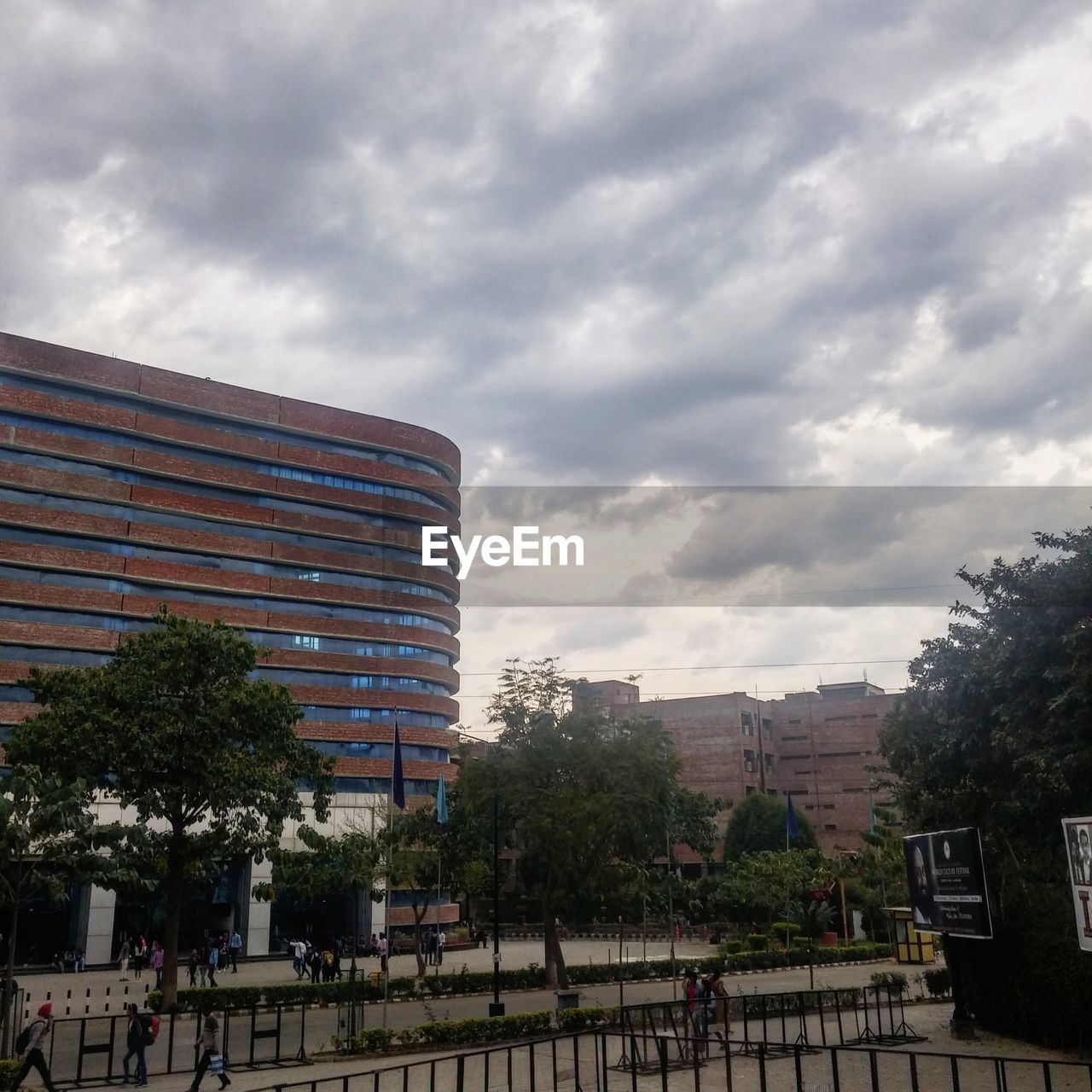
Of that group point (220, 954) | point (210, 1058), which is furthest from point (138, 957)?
point (210, 1058)

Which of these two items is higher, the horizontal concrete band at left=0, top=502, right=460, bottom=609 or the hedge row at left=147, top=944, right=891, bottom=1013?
the horizontal concrete band at left=0, top=502, right=460, bottom=609

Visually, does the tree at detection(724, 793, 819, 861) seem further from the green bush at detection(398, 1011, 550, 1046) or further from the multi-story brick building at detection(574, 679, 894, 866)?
the green bush at detection(398, 1011, 550, 1046)

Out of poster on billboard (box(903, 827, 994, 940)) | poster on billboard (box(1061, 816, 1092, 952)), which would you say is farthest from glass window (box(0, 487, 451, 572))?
poster on billboard (box(1061, 816, 1092, 952))

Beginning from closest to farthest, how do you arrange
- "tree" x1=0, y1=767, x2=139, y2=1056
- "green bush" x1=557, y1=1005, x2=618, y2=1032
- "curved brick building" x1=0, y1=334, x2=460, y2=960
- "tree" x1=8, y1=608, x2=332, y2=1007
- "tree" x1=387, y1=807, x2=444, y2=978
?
"tree" x1=0, y1=767, x2=139, y2=1056 < "green bush" x1=557, y1=1005, x2=618, y2=1032 < "tree" x1=8, y1=608, x2=332, y2=1007 < "tree" x1=387, y1=807, x2=444, y2=978 < "curved brick building" x1=0, y1=334, x2=460, y2=960

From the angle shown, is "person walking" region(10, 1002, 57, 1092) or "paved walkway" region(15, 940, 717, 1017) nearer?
"person walking" region(10, 1002, 57, 1092)

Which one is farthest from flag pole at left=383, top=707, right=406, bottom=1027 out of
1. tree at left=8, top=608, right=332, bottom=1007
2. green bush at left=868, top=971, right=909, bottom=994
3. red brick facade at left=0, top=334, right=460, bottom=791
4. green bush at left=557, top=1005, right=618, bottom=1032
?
red brick facade at left=0, top=334, right=460, bottom=791

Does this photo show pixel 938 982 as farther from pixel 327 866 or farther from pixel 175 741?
pixel 175 741

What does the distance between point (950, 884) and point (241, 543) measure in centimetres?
5202

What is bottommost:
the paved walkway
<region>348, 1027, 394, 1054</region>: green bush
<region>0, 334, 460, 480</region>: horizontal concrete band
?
the paved walkway

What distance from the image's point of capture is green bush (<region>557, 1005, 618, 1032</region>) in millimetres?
27219

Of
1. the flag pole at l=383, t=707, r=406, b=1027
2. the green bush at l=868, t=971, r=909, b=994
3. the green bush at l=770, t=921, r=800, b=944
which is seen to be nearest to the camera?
the green bush at l=868, t=971, r=909, b=994

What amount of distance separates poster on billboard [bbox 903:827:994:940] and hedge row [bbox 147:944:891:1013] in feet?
45.9

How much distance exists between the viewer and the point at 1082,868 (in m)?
17.6

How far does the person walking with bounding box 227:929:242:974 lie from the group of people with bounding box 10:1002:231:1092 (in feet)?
88.2
